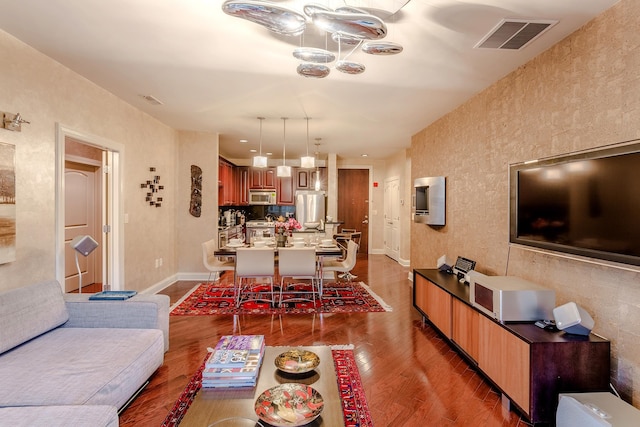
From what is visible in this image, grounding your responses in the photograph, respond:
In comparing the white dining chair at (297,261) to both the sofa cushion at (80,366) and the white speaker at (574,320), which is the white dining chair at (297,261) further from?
the white speaker at (574,320)

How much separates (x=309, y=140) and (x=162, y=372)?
4.85 metres

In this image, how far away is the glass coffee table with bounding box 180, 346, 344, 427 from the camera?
1506 mm

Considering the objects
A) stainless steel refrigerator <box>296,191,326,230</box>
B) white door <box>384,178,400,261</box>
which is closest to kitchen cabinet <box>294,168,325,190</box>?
stainless steel refrigerator <box>296,191,326,230</box>

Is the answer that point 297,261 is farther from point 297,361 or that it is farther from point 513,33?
point 513,33

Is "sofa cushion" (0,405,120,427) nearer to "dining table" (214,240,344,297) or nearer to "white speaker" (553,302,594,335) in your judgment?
"white speaker" (553,302,594,335)

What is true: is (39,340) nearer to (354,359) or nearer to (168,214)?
(354,359)

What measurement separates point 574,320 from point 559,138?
53.1 inches

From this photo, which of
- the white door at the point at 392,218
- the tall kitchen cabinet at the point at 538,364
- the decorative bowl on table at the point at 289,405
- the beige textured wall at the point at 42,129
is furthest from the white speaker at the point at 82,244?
the white door at the point at 392,218

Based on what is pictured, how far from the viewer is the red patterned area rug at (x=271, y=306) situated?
166 inches

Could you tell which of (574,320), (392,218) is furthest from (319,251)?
(392,218)

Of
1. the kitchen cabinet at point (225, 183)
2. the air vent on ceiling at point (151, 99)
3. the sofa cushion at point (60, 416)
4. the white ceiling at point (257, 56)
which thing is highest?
the air vent on ceiling at point (151, 99)

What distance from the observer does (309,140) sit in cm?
659

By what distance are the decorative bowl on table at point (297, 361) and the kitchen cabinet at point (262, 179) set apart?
689cm

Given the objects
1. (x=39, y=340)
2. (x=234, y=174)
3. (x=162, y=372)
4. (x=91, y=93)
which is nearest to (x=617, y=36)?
(x=162, y=372)
